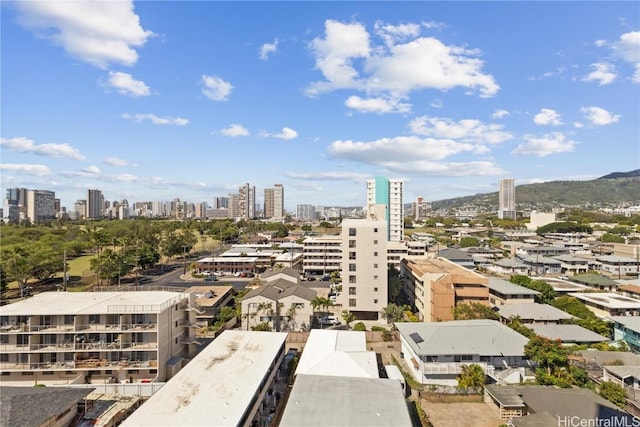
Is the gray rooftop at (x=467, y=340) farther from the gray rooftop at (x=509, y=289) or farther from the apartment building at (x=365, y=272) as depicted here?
the gray rooftop at (x=509, y=289)

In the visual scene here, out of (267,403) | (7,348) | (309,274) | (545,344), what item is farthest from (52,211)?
(545,344)

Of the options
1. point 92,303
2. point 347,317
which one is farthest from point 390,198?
point 92,303

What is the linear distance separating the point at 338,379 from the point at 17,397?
12651 millimetres

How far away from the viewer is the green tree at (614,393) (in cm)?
1639

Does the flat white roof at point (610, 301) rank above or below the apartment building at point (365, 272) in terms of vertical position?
below

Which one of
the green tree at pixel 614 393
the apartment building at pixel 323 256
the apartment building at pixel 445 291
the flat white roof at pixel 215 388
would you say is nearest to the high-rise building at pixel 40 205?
the apartment building at pixel 323 256

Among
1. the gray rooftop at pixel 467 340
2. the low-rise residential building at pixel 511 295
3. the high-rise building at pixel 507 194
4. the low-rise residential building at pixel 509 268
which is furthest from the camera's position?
the high-rise building at pixel 507 194

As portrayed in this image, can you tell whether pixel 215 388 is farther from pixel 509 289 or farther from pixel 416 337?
pixel 509 289

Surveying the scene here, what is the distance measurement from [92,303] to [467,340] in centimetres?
2179

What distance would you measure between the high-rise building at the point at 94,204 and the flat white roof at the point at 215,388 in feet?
552

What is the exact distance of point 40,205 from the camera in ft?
400

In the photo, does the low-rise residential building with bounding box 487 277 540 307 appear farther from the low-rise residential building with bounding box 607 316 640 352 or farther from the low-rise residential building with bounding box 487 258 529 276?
the low-rise residential building with bounding box 487 258 529 276

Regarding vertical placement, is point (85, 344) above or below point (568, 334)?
above

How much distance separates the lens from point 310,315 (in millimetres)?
29078
